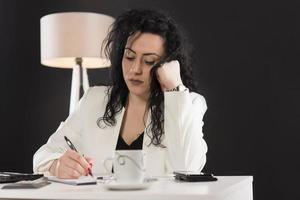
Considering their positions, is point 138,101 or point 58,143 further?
point 138,101

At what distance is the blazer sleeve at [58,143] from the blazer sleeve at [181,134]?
384mm

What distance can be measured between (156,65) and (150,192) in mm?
1022

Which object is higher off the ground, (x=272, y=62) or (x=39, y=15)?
(x=39, y=15)

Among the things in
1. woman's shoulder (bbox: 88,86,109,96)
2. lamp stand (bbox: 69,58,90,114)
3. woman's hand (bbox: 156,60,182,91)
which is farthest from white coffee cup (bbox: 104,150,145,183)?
lamp stand (bbox: 69,58,90,114)

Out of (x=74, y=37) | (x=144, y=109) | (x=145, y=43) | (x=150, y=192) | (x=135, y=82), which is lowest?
(x=150, y=192)

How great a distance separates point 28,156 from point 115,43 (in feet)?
6.45

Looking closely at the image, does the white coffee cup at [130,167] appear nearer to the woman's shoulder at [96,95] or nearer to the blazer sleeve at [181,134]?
the blazer sleeve at [181,134]

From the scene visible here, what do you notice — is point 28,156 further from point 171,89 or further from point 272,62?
point 171,89

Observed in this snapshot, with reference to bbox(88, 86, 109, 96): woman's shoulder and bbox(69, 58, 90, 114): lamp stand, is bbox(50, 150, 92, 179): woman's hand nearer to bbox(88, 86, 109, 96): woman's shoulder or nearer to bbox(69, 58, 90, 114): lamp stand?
bbox(88, 86, 109, 96): woman's shoulder

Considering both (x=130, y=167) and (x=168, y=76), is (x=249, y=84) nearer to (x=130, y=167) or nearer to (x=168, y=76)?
(x=168, y=76)

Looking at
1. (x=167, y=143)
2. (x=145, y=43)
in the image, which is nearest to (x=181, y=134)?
(x=167, y=143)

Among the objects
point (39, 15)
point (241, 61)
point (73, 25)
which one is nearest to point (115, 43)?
point (73, 25)

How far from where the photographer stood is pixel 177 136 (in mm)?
1855

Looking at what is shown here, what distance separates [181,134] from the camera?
1.85 m
